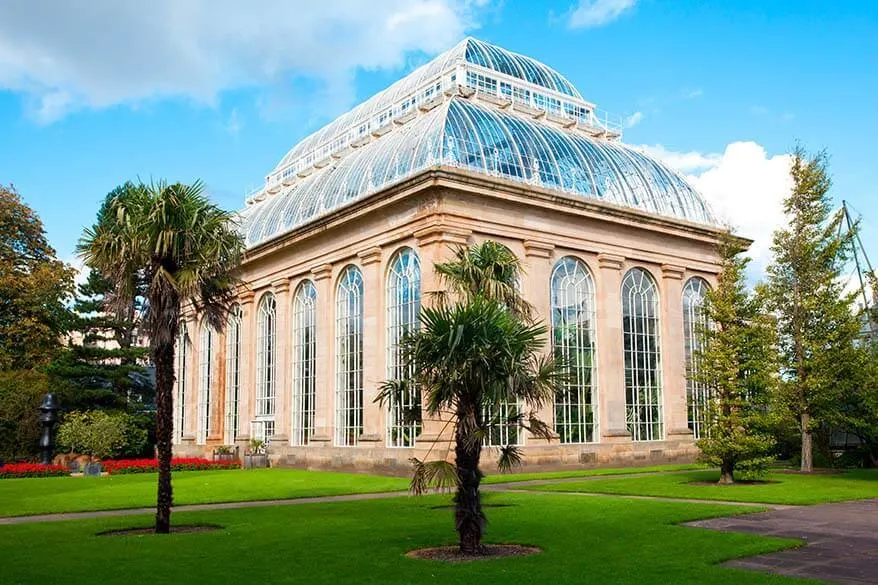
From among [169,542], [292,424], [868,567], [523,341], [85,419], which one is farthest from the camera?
[85,419]

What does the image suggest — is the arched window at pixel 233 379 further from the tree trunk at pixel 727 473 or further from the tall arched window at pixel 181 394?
the tree trunk at pixel 727 473

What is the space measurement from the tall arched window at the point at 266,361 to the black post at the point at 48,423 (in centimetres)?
1210

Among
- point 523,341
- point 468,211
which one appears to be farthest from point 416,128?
point 523,341

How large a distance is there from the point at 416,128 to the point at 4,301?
3167 cm

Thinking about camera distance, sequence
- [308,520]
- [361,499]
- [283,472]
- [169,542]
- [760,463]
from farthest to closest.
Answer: [283,472], [760,463], [361,499], [308,520], [169,542]

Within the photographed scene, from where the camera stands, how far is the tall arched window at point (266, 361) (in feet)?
172

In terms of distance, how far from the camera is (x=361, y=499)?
92.4 ft

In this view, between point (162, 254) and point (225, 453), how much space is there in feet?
110

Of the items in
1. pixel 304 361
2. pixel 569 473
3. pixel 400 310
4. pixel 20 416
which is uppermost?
pixel 400 310

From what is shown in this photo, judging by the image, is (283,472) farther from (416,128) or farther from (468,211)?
(416,128)

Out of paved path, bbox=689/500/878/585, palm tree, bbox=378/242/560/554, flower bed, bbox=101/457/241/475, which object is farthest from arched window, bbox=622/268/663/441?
palm tree, bbox=378/242/560/554

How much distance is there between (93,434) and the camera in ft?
169

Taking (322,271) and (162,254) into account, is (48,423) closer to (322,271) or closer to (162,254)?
(322,271)

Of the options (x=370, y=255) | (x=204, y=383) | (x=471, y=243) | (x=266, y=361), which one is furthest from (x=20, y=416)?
(x=471, y=243)
